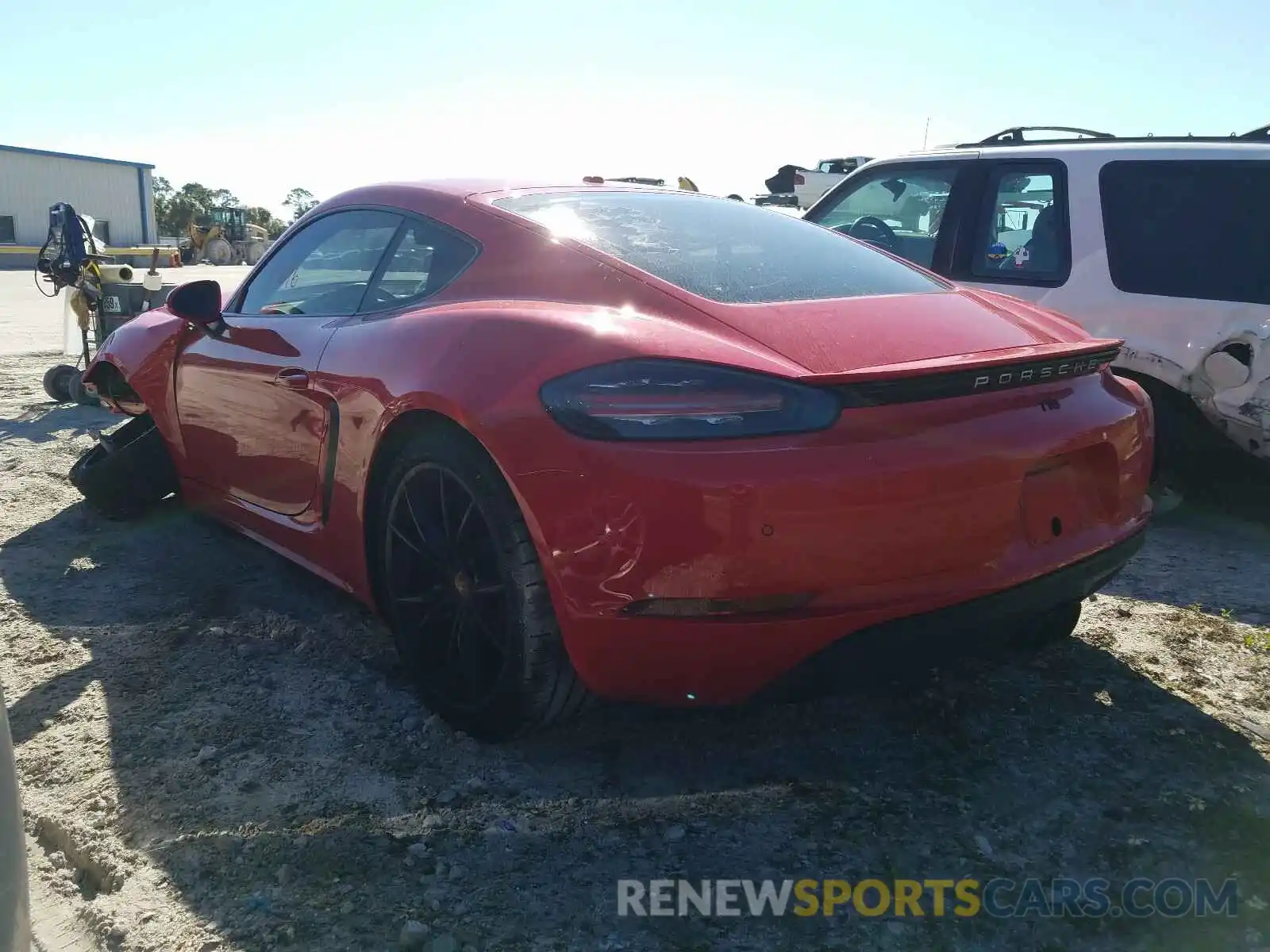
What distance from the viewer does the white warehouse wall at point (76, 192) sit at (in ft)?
150

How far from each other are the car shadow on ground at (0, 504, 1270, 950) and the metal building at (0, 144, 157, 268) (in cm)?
4509

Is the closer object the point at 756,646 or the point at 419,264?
the point at 756,646

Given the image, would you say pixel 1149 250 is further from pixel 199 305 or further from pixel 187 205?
pixel 187 205

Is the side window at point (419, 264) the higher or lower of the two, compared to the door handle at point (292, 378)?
higher

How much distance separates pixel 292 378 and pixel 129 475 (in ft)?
5.39

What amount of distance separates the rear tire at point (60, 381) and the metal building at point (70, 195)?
39.3 m

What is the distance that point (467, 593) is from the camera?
244cm

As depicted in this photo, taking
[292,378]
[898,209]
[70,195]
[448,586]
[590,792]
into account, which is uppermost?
[70,195]

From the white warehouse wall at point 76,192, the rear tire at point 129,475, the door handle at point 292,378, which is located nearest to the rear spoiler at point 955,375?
the door handle at point 292,378

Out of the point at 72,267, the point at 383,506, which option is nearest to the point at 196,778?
the point at 383,506

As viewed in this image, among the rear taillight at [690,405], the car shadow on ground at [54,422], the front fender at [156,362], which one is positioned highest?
the rear taillight at [690,405]

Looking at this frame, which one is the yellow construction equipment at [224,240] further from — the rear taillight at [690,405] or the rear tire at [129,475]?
the rear taillight at [690,405]

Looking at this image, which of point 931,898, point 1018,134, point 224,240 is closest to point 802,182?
point 1018,134

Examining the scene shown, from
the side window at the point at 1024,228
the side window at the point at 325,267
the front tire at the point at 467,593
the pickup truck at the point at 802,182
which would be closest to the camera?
the front tire at the point at 467,593
